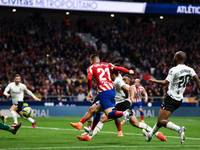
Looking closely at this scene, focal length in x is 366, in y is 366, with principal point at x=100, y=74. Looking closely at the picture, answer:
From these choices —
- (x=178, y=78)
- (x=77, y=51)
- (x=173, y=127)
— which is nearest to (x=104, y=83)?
(x=178, y=78)

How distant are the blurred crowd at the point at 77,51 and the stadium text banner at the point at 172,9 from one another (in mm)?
3560

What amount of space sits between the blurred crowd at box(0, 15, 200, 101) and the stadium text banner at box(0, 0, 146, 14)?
10.7 feet

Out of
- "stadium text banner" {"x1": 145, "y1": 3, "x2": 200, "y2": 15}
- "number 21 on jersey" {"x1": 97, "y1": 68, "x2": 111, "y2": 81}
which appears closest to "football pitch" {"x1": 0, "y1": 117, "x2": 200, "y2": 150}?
"number 21 on jersey" {"x1": 97, "y1": 68, "x2": 111, "y2": 81}

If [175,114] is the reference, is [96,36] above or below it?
above

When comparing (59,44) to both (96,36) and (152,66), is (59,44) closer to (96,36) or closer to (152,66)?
(96,36)

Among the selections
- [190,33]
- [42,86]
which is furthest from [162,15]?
[42,86]

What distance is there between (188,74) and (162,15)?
2640 centimetres

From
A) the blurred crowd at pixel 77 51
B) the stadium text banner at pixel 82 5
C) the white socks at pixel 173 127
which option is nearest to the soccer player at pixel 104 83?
the white socks at pixel 173 127

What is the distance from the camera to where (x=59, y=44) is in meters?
32.0

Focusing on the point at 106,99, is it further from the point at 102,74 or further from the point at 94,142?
the point at 94,142

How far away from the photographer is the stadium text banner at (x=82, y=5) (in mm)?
28562

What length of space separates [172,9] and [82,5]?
27.5ft

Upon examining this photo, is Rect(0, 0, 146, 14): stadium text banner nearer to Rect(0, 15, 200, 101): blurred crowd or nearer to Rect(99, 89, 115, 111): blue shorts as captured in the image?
Rect(0, 15, 200, 101): blurred crowd

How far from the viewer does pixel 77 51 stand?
105 ft
